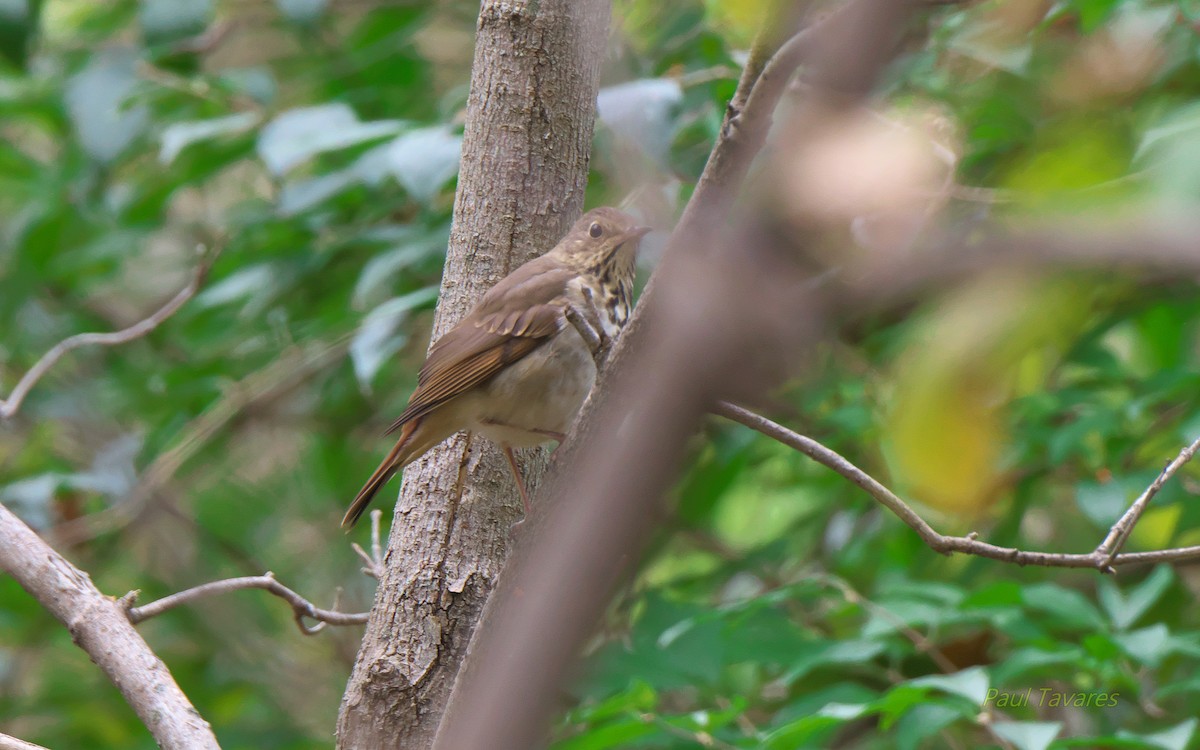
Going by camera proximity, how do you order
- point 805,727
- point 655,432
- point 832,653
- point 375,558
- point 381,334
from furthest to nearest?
point 381,334 < point 832,653 < point 375,558 < point 805,727 < point 655,432

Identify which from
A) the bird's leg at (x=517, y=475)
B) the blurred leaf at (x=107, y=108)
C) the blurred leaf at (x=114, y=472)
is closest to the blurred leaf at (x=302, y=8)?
the blurred leaf at (x=107, y=108)

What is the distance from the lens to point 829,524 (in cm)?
428

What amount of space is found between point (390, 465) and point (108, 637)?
0.80 meters

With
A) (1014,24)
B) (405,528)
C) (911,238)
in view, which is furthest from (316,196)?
(911,238)

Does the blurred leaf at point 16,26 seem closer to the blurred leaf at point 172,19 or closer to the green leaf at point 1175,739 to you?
the blurred leaf at point 172,19

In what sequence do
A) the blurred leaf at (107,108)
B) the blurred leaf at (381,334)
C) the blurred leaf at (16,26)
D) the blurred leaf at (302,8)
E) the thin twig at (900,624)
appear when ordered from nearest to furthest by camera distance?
1. the thin twig at (900,624)
2. the blurred leaf at (381,334)
3. the blurred leaf at (16,26)
4. the blurred leaf at (302,8)
5. the blurred leaf at (107,108)

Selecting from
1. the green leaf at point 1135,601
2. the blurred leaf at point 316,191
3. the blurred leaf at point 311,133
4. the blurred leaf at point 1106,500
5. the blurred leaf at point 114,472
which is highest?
the blurred leaf at point 311,133

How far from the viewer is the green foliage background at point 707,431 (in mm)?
1653

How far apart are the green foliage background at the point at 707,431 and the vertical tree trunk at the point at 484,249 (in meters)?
0.26

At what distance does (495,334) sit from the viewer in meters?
2.68

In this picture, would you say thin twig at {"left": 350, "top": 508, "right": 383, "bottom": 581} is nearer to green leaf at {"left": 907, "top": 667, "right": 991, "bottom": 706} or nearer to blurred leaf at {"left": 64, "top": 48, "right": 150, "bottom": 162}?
green leaf at {"left": 907, "top": 667, "right": 991, "bottom": 706}

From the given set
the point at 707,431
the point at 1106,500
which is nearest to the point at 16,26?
the point at 707,431

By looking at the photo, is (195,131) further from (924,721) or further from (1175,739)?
(1175,739)

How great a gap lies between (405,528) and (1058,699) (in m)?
1.97
